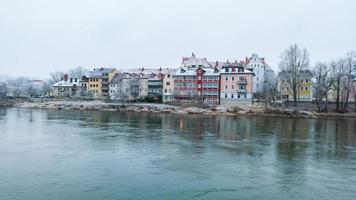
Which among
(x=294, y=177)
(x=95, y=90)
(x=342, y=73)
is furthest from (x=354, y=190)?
(x=95, y=90)

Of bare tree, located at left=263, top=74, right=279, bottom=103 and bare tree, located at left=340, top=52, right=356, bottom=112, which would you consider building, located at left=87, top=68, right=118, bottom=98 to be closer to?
bare tree, located at left=263, top=74, right=279, bottom=103

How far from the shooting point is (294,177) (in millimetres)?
16484

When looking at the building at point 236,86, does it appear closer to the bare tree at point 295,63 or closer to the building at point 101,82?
the bare tree at point 295,63

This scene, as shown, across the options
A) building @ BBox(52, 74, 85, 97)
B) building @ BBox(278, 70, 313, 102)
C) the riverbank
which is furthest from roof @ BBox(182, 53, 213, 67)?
building @ BBox(52, 74, 85, 97)

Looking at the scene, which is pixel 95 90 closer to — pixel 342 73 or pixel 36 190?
pixel 342 73

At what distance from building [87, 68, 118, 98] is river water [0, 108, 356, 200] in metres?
67.6

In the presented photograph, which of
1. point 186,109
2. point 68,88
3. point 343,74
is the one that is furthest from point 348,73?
point 68,88

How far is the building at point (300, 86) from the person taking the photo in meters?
67.2

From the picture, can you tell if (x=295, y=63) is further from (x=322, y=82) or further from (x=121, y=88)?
(x=121, y=88)

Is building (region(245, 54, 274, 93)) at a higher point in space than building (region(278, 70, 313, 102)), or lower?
higher

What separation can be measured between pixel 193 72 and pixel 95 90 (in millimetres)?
31780

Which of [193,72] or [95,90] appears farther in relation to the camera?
[95,90]

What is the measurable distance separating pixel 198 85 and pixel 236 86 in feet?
25.9

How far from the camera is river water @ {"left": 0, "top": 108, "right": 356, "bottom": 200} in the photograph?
1391cm
